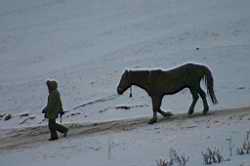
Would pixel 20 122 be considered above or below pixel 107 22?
below

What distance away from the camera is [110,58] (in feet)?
119

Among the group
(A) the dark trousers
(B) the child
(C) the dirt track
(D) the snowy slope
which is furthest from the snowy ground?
(D) the snowy slope

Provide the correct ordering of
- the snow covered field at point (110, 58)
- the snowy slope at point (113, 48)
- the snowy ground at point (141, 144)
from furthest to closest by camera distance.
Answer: the snowy slope at point (113, 48) → the snow covered field at point (110, 58) → the snowy ground at point (141, 144)

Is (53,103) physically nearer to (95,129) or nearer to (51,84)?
(51,84)

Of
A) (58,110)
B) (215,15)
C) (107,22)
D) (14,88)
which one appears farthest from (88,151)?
(107,22)

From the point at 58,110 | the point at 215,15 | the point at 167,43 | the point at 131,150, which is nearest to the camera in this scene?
the point at 131,150

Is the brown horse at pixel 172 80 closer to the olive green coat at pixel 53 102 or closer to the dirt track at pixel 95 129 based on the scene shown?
the dirt track at pixel 95 129

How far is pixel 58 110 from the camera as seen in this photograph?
51.4 feet

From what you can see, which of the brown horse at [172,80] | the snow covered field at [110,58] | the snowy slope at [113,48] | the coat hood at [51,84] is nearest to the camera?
the snow covered field at [110,58]

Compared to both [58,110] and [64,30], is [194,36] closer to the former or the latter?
[64,30]

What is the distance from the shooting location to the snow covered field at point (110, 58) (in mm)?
13523

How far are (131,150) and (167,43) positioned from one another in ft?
82.4

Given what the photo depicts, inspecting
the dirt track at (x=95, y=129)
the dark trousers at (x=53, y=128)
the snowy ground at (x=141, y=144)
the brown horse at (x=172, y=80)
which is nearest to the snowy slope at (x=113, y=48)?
the dirt track at (x=95, y=129)

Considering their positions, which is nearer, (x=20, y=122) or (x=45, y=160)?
(x=45, y=160)
